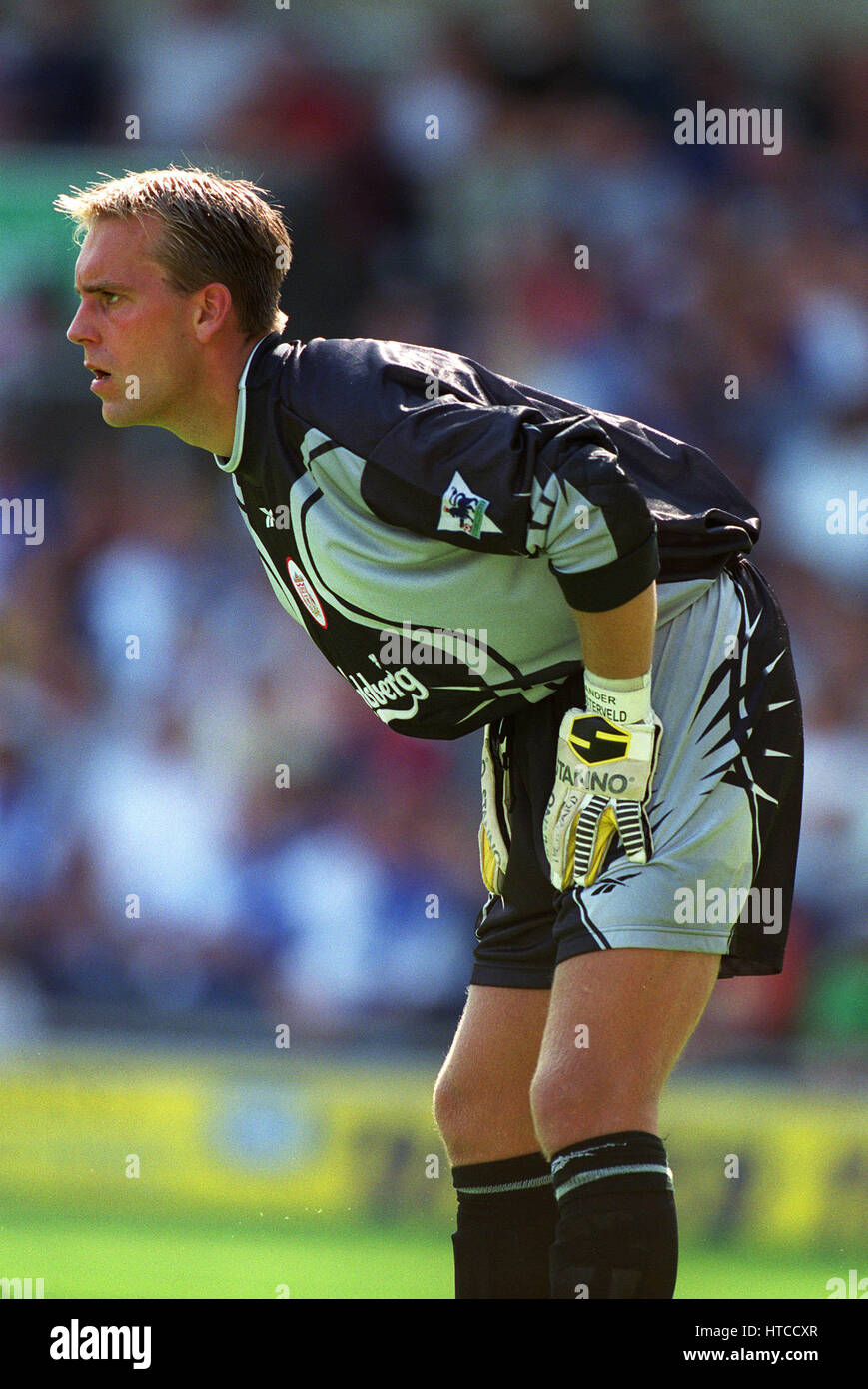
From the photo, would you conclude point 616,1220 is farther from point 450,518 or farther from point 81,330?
point 81,330

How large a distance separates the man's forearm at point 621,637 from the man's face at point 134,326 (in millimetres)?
663

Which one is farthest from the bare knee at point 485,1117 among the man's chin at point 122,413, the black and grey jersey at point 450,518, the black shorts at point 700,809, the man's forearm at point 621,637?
the man's chin at point 122,413

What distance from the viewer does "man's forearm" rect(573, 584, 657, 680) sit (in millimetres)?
2082

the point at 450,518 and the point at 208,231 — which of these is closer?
the point at 450,518

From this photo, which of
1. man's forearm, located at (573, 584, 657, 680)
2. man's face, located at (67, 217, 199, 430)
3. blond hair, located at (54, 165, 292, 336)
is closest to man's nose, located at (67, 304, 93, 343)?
man's face, located at (67, 217, 199, 430)

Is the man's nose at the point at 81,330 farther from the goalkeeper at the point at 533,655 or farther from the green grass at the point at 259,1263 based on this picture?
the green grass at the point at 259,1263

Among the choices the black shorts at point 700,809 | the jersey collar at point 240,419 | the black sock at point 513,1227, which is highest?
the jersey collar at point 240,419

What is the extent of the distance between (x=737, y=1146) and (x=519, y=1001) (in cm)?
239

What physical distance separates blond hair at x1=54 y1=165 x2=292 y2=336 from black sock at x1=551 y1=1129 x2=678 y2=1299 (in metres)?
1.20

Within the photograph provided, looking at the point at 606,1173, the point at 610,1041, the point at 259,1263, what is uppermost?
the point at 610,1041

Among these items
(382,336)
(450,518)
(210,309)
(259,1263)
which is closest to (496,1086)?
(450,518)

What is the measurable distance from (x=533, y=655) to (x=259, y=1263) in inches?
98.3

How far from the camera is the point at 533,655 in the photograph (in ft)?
7.39

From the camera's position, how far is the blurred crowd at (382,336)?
18.5 ft
